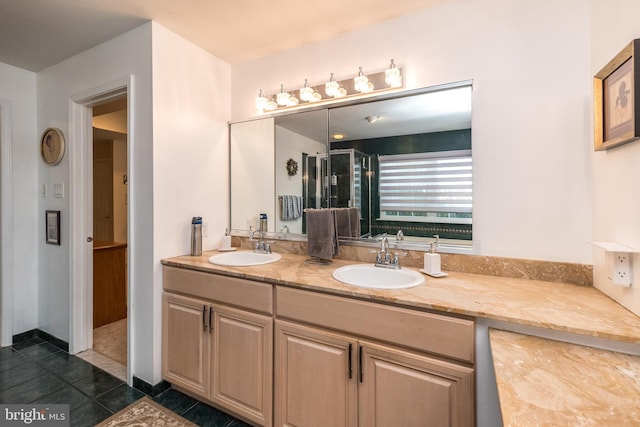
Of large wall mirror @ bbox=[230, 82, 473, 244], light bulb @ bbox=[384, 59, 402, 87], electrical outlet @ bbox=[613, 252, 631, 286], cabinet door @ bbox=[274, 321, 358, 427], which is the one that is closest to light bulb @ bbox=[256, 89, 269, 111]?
large wall mirror @ bbox=[230, 82, 473, 244]

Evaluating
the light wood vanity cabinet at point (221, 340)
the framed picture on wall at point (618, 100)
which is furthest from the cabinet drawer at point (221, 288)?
the framed picture on wall at point (618, 100)

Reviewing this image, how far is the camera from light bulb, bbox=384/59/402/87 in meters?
1.68

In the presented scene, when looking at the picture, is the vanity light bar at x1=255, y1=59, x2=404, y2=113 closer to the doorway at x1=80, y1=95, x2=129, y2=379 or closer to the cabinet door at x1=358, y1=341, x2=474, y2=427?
the doorway at x1=80, y1=95, x2=129, y2=379

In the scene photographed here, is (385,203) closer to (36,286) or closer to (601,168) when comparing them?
(601,168)

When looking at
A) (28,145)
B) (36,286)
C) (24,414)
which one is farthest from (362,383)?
(28,145)

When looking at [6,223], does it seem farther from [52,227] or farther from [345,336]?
[345,336]

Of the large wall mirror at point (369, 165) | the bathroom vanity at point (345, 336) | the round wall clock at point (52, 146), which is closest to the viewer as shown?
the bathroom vanity at point (345, 336)

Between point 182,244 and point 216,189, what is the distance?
1.66 ft

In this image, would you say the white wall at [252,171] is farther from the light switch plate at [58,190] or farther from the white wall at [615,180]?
the white wall at [615,180]

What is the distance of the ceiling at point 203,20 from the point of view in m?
1.63

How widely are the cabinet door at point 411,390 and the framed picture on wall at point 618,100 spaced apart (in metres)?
1.01

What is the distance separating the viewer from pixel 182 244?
1987mm

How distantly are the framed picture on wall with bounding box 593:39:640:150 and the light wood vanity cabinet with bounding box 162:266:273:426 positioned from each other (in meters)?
1.55

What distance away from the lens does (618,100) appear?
1.05 metres
